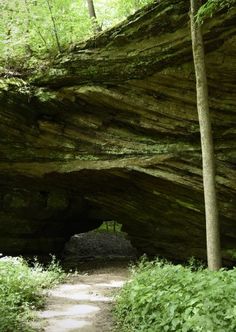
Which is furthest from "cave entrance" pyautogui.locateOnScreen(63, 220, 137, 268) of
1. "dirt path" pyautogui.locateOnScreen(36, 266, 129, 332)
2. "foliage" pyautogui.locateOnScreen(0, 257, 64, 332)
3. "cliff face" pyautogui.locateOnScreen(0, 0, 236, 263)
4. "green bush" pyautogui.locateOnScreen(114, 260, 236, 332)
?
"green bush" pyautogui.locateOnScreen(114, 260, 236, 332)

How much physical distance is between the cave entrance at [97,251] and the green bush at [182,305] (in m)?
11.6

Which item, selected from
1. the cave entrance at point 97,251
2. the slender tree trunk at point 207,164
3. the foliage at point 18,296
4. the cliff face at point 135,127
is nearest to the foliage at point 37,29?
the cliff face at point 135,127

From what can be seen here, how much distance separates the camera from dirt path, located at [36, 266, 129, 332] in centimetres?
814

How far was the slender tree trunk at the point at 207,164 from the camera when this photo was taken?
964 centimetres

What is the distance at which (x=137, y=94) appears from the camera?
550 inches

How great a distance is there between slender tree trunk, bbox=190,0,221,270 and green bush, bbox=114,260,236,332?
1.52m

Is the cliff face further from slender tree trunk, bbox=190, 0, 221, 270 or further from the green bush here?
the green bush

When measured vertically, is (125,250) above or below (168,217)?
below

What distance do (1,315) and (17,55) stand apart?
11.4 metres

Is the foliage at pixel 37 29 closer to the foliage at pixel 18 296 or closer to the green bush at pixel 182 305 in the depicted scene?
the foliage at pixel 18 296

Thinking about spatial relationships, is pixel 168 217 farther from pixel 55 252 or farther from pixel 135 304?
pixel 135 304

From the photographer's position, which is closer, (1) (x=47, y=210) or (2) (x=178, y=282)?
(2) (x=178, y=282)

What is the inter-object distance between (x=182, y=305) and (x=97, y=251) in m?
19.7

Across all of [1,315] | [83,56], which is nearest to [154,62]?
[83,56]
